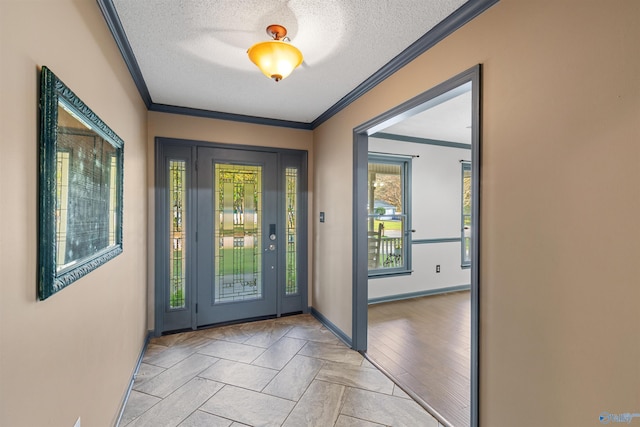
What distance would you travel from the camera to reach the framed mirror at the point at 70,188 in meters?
1.04

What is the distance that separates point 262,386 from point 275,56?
7.87 ft

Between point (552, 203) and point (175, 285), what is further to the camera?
point (175, 285)

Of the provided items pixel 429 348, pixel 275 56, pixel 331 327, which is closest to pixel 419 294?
pixel 429 348

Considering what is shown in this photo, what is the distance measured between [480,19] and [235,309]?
358 cm

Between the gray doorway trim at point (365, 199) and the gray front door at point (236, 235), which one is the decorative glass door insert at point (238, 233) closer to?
the gray front door at point (236, 235)

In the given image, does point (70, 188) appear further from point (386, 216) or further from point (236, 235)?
point (386, 216)

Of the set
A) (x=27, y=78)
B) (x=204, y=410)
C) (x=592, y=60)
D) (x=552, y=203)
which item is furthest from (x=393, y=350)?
(x=27, y=78)

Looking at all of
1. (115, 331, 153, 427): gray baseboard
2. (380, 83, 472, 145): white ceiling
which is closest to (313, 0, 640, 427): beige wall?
(380, 83, 472, 145): white ceiling

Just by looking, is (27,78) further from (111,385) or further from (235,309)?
(235,309)

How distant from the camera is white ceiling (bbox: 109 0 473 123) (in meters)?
1.76

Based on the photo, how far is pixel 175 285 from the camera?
11.5ft

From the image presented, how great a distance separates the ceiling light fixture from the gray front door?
1.87 metres

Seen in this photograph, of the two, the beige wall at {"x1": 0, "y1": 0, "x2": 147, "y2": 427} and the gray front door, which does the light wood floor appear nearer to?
the gray front door

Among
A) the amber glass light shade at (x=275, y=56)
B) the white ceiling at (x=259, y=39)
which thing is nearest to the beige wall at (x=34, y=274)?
the white ceiling at (x=259, y=39)
